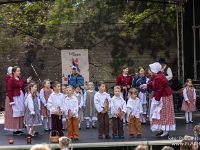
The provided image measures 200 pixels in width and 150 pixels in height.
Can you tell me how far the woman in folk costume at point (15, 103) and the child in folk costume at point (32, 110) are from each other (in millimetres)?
289

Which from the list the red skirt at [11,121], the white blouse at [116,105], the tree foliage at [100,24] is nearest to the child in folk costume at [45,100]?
the red skirt at [11,121]

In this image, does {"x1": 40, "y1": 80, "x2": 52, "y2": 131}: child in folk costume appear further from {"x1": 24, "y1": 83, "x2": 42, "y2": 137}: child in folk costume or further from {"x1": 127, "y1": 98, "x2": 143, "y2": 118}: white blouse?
{"x1": 127, "y1": 98, "x2": 143, "y2": 118}: white blouse

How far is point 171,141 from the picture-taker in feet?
27.3

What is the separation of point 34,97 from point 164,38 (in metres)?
8.06

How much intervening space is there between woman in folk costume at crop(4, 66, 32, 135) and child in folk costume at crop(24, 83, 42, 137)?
29 centimetres

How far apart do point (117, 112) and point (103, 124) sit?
36cm

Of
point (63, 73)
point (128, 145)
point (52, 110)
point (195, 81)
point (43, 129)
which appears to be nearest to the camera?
point (128, 145)

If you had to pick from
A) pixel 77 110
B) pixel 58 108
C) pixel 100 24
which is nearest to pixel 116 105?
pixel 77 110

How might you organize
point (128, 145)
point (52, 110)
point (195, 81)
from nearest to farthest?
1. point (128, 145)
2. point (52, 110)
3. point (195, 81)

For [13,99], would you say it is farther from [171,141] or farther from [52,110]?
[171,141]

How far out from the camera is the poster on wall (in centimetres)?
1633

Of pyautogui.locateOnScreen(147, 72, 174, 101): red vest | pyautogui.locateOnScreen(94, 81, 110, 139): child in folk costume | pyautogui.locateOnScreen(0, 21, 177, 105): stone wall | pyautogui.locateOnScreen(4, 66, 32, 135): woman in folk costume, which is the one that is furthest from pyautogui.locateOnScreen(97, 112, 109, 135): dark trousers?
pyautogui.locateOnScreen(0, 21, 177, 105): stone wall

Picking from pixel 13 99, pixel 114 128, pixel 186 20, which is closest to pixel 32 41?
pixel 186 20

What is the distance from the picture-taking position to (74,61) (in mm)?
16266
